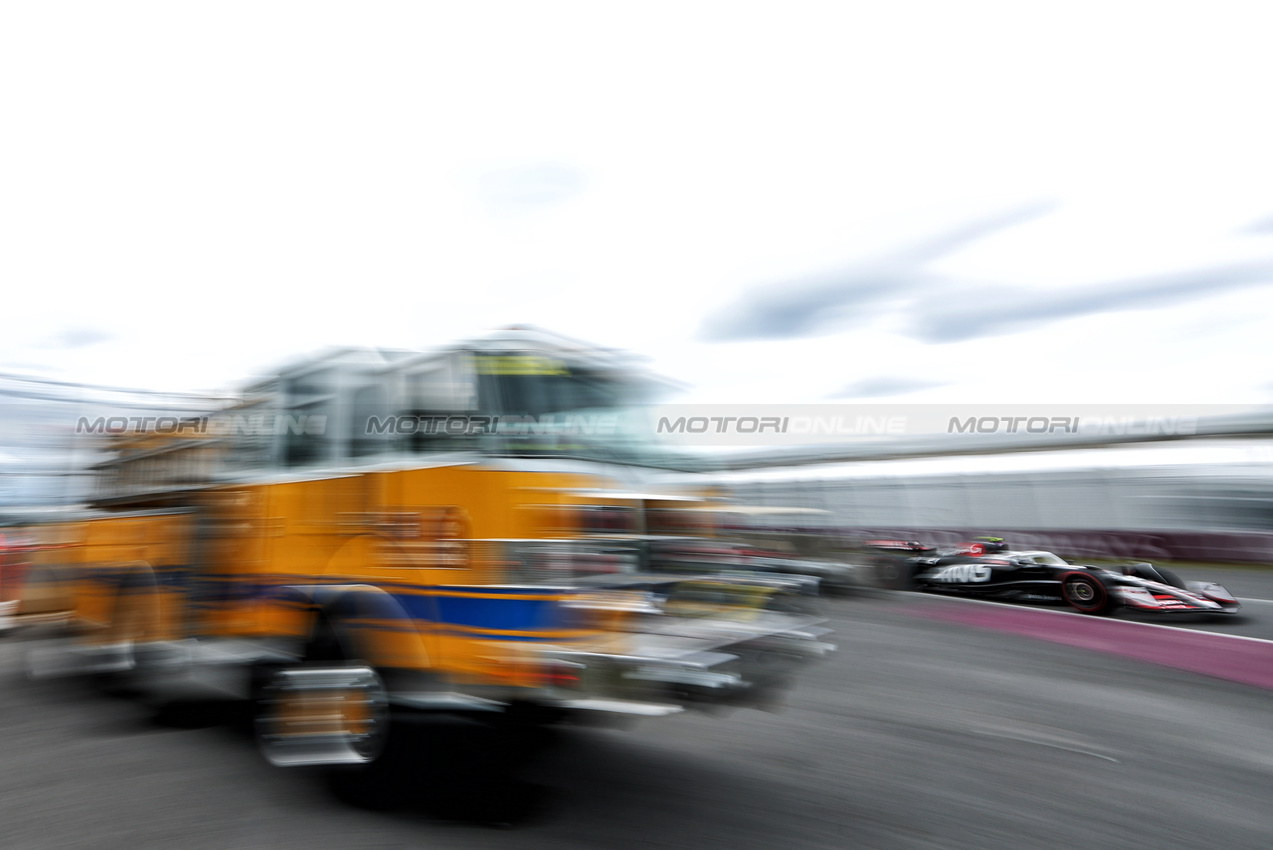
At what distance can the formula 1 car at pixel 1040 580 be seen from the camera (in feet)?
30.0

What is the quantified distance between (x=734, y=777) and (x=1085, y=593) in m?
7.61

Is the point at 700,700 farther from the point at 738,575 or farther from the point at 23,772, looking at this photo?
the point at 23,772

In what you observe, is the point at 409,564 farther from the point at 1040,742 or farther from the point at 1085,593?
the point at 1085,593

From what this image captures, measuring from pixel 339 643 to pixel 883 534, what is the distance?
672 inches

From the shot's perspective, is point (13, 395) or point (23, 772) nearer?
point (23, 772)

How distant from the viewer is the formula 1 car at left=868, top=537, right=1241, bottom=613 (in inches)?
360

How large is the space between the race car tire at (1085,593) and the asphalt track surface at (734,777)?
3564mm

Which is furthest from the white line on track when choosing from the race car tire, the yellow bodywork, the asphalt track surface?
the race car tire

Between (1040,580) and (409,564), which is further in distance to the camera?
(1040,580)

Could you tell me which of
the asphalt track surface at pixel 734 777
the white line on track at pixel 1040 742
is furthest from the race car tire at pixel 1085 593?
the white line on track at pixel 1040 742

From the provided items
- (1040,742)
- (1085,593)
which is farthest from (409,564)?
(1085,593)

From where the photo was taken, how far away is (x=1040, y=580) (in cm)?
1020

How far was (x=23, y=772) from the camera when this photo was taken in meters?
4.11

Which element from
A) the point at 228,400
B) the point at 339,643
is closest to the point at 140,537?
the point at 228,400
